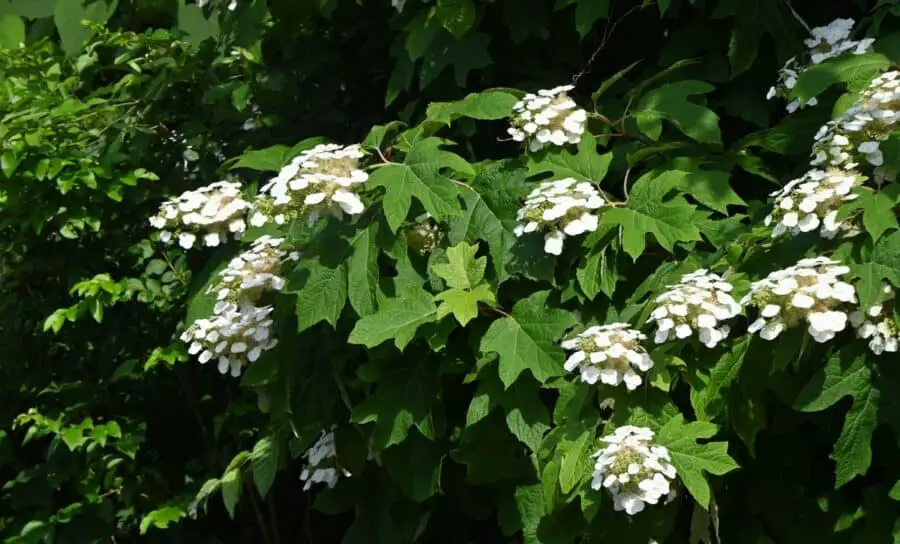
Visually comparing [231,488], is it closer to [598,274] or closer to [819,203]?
[598,274]

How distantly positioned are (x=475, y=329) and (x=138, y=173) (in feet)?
4.82

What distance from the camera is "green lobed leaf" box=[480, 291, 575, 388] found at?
2217 millimetres

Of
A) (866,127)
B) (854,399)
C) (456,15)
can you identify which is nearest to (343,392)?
(456,15)

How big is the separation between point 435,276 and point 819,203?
805 millimetres

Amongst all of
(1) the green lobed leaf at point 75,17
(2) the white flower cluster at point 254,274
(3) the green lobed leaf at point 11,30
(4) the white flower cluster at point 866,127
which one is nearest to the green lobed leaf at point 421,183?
(2) the white flower cluster at point 254,274

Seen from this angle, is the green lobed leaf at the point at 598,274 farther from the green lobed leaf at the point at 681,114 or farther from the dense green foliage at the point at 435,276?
the green lobed leaf at the point at 681,114

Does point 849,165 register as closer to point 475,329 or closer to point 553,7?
point 475,329

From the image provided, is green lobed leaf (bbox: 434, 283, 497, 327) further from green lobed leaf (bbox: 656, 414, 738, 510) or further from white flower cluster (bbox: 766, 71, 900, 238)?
white flower cluster (bbox: 766, 71, 900, 238)

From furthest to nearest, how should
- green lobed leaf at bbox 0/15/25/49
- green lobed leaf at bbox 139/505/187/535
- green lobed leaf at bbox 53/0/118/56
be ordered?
green lobed leaf at bbox 0/15/25/49 → green lobed leaf at bbox 53/0/118/56 → green lobed leaf at bbox 139/505/187/535

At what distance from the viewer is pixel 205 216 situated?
8.54 feet

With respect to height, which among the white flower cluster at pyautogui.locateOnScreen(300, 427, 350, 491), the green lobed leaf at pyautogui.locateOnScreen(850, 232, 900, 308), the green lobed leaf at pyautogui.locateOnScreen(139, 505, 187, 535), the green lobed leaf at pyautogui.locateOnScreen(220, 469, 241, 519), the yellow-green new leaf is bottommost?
the green lobed leaf at pyautogui.locateOnScreen(139, 505, 187, 535)

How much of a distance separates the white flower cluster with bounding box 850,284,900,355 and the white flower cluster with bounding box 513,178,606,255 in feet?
1.87

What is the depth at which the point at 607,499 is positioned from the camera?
7.21ft

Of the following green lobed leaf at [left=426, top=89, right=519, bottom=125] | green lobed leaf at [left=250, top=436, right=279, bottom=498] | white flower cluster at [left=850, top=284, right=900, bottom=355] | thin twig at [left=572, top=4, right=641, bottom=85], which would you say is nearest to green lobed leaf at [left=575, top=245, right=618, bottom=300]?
green lobed leaf at [left=426, top=89, right=519, bottom=125]
